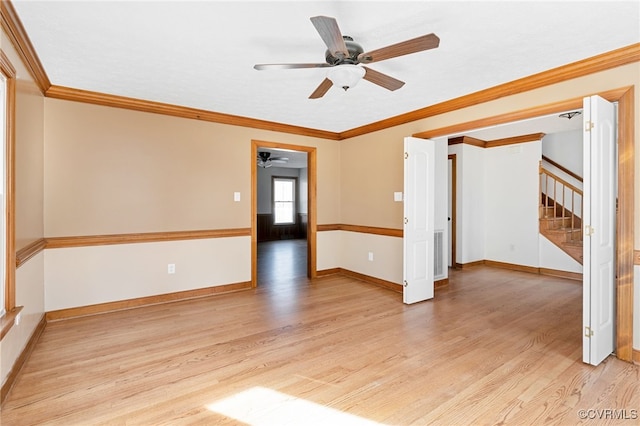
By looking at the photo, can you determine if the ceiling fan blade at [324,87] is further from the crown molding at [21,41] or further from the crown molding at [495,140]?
the crown molding at [495,140]

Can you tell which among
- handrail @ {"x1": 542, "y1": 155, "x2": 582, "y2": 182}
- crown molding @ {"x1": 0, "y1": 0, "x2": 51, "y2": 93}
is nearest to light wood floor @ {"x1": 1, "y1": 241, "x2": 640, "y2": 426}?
crown molding @ {"x1": 0, "y1": 0, "x2": 51, "y2": 93}

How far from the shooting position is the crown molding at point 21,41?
6.39ft

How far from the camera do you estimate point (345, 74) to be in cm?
229

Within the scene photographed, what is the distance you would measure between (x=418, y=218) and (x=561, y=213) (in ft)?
12.0

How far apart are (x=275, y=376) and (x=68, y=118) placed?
3415 mm

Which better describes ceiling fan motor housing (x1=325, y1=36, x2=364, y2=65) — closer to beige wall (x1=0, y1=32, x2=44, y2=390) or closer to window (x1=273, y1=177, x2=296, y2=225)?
beige wall (x1=0, y1=32, x2=44, y2=390)

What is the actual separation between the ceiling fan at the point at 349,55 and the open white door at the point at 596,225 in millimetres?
1514

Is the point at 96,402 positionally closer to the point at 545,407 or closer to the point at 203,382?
the point at 203,382

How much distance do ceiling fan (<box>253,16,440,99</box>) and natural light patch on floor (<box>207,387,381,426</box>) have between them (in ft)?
7.22

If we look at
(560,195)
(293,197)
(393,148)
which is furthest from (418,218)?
(293,197)

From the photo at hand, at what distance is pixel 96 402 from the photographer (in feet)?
6.47

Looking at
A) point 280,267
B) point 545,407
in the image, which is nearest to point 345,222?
point 280,267

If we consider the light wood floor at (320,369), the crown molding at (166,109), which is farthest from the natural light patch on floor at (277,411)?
the crown molding at (166,109)

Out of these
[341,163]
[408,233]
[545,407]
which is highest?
[341,163]
